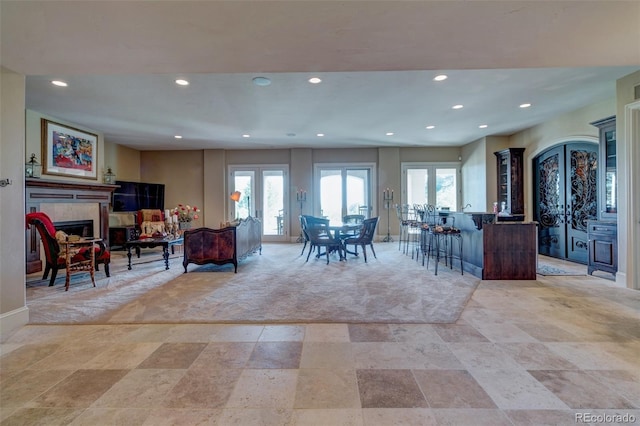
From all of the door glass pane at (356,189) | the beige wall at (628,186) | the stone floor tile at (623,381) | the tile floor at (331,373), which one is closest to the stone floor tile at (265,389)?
the tile floor at (331,373)

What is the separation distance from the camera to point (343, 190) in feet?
29.1

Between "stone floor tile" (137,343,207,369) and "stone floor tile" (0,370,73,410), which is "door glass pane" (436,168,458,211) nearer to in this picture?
"stone floor tile" (137,343,207,369)

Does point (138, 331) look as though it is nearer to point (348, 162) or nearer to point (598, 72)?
point (598, 72)

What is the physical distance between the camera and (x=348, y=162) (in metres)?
8.83

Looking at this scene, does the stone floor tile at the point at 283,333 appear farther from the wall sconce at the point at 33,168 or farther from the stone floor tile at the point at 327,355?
the wall sconce at the point at 33,168

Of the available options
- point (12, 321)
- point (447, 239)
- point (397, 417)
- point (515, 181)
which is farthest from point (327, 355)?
point (515, 181)

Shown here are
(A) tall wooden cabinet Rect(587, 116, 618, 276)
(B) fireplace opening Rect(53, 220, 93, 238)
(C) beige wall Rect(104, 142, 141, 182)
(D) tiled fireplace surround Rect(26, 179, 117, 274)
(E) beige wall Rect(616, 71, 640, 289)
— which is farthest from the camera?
(C) beige wall Rect(104, 142, 141, 182)

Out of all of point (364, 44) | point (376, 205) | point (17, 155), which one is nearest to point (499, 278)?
point (364, 44)

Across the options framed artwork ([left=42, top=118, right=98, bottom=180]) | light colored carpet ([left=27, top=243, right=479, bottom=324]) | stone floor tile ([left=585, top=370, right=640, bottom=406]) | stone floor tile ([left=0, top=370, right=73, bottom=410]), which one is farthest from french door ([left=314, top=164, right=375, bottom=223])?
stone floor tile ([left=0, top=370, right=73, bottom=410])

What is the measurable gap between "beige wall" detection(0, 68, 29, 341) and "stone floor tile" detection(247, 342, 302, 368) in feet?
7.84

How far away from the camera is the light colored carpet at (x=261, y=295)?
3.02 m

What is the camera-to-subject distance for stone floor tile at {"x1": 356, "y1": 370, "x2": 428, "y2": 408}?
1691 millimetres

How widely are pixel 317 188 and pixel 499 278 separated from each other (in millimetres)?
5543

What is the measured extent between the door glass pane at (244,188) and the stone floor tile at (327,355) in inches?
275
